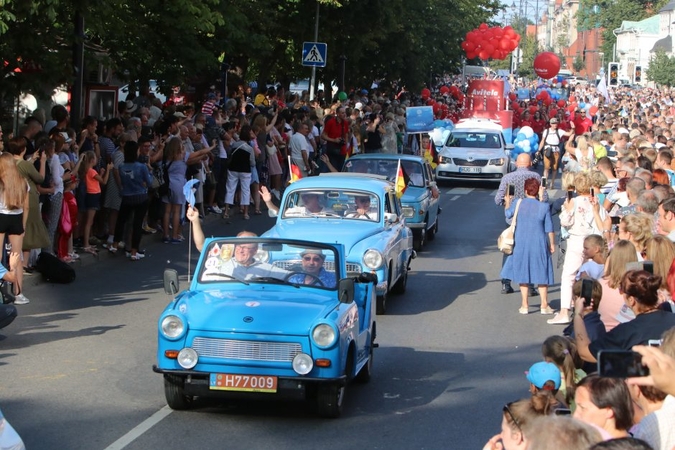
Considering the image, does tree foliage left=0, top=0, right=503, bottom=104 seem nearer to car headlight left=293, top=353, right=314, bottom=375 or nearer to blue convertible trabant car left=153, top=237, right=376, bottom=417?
blue convertible trabant car left=153, top=237, right=376, bottom=417

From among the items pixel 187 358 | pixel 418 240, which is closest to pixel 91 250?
pixel 418 240

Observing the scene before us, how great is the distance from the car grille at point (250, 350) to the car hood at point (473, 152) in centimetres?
2468

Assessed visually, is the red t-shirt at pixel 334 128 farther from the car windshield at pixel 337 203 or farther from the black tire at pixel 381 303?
the black tire at pixel 381 303

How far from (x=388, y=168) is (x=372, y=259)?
7101mm

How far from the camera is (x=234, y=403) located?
31.6 ft

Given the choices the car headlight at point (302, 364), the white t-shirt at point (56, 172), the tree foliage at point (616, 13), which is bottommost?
the car headlight at point (302, 364)

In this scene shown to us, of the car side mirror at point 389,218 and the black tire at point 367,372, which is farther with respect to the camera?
the car side mirror at point 389,218

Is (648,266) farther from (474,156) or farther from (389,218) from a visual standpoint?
(474,156)

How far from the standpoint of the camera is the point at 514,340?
12836 millimetres

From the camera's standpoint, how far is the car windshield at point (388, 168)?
20.4 meters

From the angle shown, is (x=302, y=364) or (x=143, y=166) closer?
(x=302, y=364)

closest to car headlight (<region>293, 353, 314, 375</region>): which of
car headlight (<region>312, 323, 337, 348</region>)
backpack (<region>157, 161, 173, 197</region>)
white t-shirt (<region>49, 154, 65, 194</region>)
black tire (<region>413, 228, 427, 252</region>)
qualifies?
car headlight (<region>312, 323, 337, 348</region>)

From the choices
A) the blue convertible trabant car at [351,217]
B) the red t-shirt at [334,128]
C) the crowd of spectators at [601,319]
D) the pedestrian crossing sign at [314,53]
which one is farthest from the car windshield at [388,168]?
the pedestrian crossing sign at [314,53]

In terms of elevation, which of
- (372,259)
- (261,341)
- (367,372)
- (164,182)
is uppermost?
(164,182)
